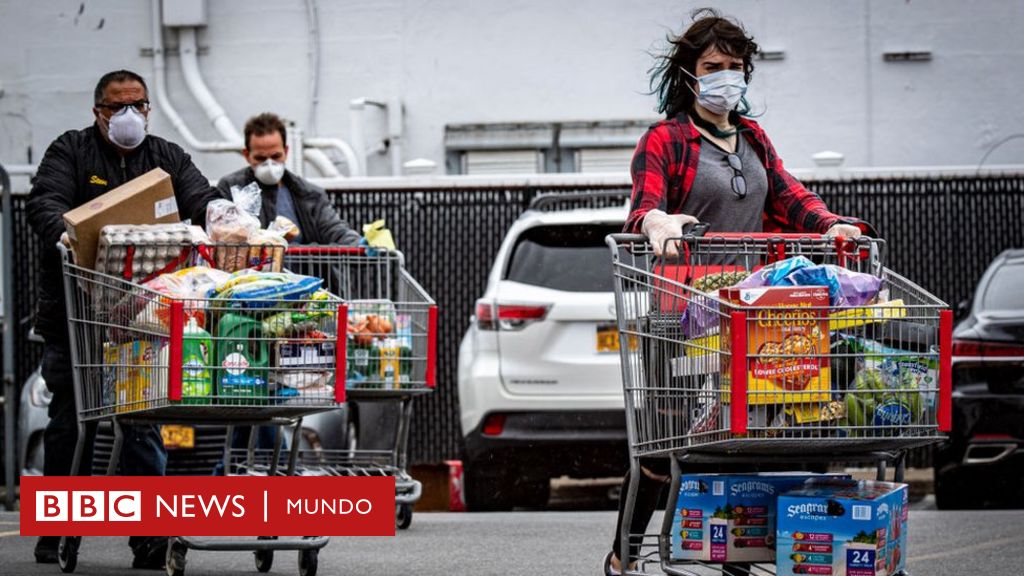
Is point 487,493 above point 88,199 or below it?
below

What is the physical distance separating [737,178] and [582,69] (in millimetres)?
13003

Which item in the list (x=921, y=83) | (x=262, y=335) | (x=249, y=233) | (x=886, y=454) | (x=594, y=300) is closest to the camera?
(x=886, y=454)

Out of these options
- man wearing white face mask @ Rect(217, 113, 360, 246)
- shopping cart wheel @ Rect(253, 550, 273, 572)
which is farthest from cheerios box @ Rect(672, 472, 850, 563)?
man wearing white face mask @ Rect(217, 113, 360, 246)

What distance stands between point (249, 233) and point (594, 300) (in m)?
3.37

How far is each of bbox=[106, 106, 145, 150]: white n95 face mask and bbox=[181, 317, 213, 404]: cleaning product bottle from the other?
3.86 feet

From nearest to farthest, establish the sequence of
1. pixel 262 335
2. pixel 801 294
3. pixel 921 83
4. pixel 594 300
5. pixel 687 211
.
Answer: pixel 801 294
pixel 687 211
pixel 262 335
pixel 594 300
pixel 921 83

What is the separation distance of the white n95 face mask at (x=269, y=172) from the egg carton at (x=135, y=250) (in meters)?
2.59

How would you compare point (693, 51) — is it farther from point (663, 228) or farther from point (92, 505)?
point (92, 505)

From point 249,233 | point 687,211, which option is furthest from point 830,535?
point 249,233

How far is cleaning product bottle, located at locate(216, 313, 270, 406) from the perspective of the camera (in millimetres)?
6207

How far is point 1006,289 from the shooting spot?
1050 centimetres

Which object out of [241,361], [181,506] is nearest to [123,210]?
[241,361]

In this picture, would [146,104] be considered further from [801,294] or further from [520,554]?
[801,294]

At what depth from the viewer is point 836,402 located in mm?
4914
